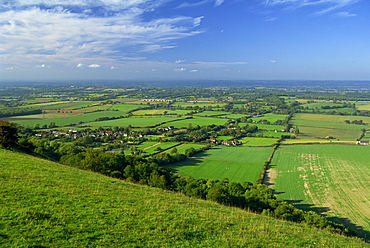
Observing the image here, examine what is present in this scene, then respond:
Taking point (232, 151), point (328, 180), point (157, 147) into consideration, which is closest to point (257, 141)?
point (232, 151)

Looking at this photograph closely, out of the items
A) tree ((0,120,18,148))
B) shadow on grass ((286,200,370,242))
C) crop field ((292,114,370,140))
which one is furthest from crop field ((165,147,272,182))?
crop field ((292,114,370,140))

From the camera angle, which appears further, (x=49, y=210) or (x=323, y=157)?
(x=323, y=157)

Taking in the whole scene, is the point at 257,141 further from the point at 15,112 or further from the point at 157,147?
the point at 15,112

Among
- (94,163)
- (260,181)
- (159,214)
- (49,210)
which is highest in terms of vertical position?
(49,210)

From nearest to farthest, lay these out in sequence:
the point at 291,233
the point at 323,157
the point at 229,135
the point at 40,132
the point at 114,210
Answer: the point at 114,210, the point at 291,233, the point at 323,157, the point at 40,132, the point at 229,135

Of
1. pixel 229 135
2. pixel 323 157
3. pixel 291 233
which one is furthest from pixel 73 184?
pixel 229 135

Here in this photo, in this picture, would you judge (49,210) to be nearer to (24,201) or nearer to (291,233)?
(24,201)
